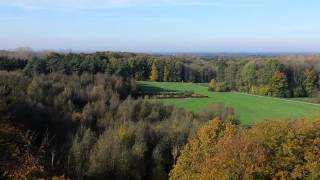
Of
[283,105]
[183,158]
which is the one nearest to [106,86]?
[283,105]

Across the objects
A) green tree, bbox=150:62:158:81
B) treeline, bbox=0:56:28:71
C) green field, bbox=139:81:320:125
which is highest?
treeline, bbox=0:56:28:71

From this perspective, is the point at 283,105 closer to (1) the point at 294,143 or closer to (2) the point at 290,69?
(2) the point at 290,69

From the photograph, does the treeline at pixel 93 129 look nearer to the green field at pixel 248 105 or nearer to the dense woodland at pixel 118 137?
the dense woodland at pixel 118 137

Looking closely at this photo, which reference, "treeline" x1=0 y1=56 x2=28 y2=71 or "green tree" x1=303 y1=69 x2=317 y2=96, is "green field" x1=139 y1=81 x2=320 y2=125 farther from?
"treeline" x1=0 y1=56 x2=28 y2=71

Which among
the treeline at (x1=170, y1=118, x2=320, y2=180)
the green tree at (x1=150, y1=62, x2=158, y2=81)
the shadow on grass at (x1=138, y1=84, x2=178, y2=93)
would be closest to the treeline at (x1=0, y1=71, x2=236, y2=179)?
the treeline at (x1=170, y1=118, x2=320, y2=180)

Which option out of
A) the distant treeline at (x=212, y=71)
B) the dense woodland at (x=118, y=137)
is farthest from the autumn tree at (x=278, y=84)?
the dense woodland at (x=118, y=137)

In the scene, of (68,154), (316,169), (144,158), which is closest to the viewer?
(316,169)
